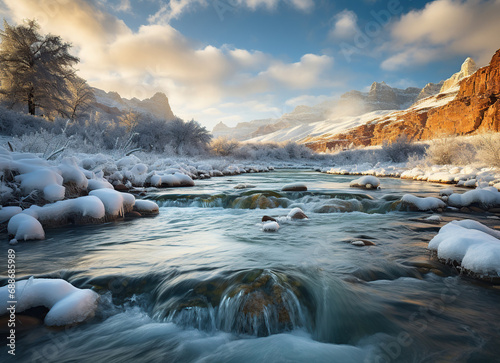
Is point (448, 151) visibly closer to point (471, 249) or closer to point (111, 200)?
point (471, 249)

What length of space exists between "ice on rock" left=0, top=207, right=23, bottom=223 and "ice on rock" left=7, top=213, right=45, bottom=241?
0.40 meters

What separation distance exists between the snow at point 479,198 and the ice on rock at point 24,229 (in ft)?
28.2

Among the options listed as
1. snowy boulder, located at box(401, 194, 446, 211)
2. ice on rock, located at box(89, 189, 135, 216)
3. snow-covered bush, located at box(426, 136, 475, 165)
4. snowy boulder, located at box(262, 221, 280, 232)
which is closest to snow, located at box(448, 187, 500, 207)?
snowy boulder, located at box(401, 194, 446, 211)

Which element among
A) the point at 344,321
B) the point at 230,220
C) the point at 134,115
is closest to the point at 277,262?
the point at 344,321

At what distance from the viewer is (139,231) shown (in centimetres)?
470

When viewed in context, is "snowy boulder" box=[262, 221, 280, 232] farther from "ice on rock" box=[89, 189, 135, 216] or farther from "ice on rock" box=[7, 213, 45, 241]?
"ice on rock" box=[7, 213, 45, 241]

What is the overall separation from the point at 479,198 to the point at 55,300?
8029 mm

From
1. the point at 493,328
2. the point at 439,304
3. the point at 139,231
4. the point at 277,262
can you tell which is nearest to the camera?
the point at 493,328

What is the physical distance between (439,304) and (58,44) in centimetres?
2524

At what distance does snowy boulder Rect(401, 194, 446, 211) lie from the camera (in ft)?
19.4

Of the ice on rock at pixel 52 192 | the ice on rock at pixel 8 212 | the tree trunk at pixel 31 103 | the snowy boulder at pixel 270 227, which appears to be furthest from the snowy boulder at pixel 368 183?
the tree trunk at pixel 31 103

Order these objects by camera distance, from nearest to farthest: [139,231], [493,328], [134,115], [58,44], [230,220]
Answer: [493,328]
[139,231]
[230,220]
[58,44]
[134,115]

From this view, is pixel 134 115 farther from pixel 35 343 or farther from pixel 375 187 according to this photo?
pixel 35 343

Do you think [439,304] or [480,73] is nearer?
[439,304]
